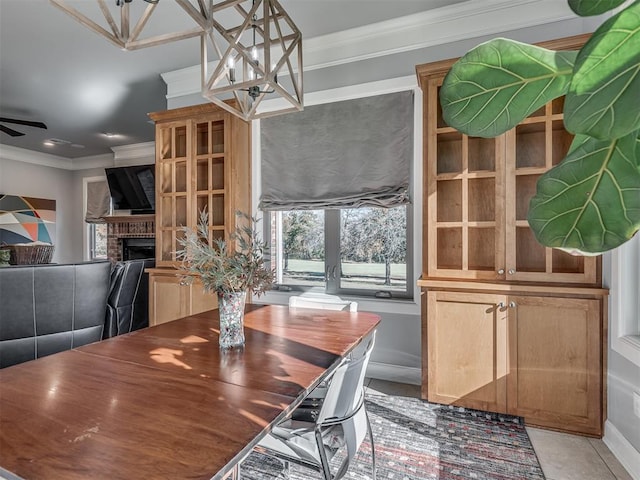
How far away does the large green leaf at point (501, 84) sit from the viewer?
0.44 meters

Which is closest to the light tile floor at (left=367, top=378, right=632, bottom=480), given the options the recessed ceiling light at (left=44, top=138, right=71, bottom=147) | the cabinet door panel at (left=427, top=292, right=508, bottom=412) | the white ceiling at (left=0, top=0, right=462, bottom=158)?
the cabinet door panel at (left=427, top=292, right=508, bottom=412)

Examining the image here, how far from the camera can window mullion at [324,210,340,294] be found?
322 centimetres

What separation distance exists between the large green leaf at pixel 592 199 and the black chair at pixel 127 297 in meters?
3.86

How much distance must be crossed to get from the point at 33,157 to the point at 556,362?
347 inches

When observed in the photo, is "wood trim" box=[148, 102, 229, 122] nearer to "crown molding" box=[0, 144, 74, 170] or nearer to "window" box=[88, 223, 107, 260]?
"window" box=[88, 223, 107, 260]

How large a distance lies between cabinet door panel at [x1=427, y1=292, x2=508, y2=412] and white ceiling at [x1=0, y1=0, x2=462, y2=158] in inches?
87.9

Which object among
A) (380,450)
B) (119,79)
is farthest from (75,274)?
(380,450)

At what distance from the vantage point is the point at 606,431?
2.01m

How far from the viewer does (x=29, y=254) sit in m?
6.25

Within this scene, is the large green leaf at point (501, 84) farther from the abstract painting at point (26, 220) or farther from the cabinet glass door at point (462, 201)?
the abstract painting at point (26, 220)

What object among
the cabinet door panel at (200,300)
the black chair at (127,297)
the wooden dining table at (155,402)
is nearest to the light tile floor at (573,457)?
the wooden dining table at (155,402)

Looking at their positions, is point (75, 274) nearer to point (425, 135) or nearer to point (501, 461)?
point (425, 135)

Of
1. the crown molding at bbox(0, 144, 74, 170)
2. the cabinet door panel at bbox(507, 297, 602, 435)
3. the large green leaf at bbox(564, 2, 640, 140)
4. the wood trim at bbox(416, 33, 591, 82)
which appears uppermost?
the crown molding at bbox(0, 144, 74, 170)

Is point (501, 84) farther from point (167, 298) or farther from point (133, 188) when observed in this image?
point (133, 188)
